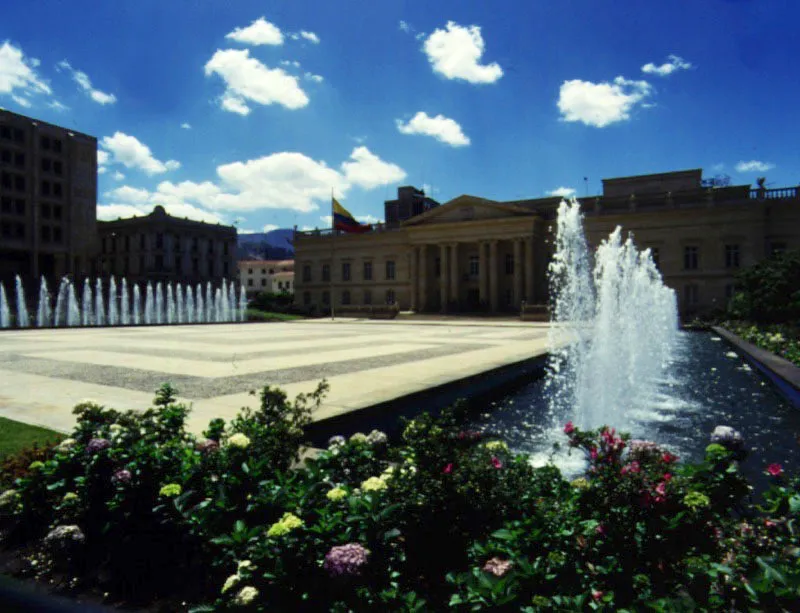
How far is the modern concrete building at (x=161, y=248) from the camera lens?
73.8 meters

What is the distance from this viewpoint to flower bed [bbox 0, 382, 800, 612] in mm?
2416

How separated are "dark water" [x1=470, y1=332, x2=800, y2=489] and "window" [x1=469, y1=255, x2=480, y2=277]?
44688mm

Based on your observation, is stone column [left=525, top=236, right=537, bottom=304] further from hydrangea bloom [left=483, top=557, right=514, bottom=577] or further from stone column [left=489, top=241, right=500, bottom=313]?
hydrangea bloom [left=483, top=557, right=514, bottom=577]

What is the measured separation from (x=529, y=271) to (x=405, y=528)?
159ft

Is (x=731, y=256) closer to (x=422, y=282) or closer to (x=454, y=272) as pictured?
(x=454, y=272)

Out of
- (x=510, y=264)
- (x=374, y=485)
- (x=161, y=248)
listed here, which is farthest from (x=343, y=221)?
(x=374, y=485)

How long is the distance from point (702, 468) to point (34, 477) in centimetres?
461

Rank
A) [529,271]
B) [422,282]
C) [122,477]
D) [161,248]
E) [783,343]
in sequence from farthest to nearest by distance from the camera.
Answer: [161,248] → [422,282] → [529,271] → [783,343] → [122,477]

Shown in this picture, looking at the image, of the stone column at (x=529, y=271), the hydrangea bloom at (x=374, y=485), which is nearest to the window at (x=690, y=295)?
the stone column at (x=529, y=271)

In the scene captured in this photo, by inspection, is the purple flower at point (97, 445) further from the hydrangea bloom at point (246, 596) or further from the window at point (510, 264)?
the window at point (510, 264)

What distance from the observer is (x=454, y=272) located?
2142 inches

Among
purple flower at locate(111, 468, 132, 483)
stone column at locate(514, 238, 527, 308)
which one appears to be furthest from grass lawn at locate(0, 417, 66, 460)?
stone column at locate(514, 238, 527, 308)

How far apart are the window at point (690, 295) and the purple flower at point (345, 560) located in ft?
159

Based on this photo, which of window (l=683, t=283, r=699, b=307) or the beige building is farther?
the beige building
